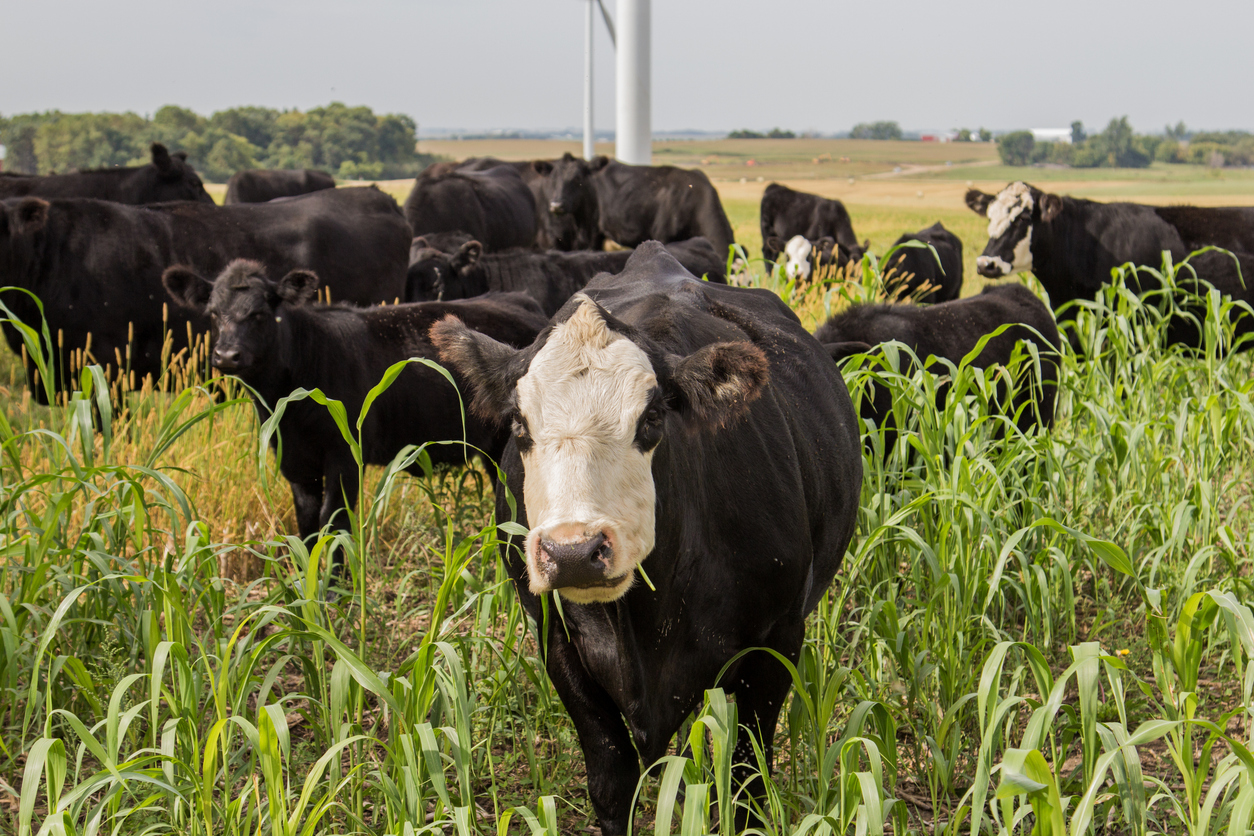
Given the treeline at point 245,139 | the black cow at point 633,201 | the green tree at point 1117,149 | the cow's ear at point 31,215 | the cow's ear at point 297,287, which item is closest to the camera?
the cow's ear at point 297,287

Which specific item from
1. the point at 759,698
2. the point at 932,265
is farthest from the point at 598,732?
the point at 932,265

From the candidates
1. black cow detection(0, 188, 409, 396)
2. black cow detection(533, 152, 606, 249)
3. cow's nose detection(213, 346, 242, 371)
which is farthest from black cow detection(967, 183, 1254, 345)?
black cow detection(533, 152, 606, 249)

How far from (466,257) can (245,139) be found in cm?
3760

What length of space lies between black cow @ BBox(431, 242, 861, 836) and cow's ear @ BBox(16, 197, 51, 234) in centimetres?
561

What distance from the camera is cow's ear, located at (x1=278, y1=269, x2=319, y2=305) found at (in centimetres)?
496

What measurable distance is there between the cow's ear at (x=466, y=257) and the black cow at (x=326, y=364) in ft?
8.92

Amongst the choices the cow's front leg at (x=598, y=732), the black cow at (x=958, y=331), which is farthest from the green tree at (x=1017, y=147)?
the cow's front leg at (x=598, y=732)

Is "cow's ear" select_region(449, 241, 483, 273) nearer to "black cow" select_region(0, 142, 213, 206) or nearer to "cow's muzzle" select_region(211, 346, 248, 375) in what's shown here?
"cow's muzzle" select_region(211, 346, 248, 375)

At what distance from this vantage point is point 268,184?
51.4ft

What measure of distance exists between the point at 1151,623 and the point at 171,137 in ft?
158

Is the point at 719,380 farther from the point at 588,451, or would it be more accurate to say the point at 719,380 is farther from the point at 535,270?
the point at 535,270

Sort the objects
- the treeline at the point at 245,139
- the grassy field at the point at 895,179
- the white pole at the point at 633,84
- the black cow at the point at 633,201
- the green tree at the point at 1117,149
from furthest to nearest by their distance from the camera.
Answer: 1. the treeline at the point at 245,139
2. the green tree at the point at 1117,149
3. the grassy field at the point at 895,179
4. the black cow at the point at 633,201
5. the white pole at the point at 633,84

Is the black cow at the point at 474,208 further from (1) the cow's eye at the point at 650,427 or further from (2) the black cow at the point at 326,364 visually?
(1) the cow's eye at the point at 650,427

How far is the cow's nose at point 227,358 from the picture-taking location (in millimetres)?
4668
